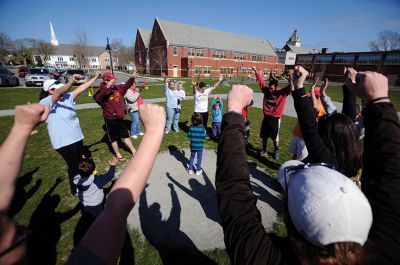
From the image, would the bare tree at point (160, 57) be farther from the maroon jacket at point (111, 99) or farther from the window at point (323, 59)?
the maroon jacket at point (111, 99)

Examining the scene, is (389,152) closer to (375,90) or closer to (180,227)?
(375,90)

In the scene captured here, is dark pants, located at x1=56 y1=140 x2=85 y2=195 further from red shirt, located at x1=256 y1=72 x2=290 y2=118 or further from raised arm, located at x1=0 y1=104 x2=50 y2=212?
red shirt, located at x1=256 y1=72 x2=290 y2=118

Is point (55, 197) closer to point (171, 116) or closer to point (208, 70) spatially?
point (171, 116)

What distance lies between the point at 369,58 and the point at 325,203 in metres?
56.1

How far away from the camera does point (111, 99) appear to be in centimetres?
556

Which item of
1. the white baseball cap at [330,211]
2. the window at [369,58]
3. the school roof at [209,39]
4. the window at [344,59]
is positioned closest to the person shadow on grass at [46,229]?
the white baseball cap at [330,211]

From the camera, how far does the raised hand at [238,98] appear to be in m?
1.41

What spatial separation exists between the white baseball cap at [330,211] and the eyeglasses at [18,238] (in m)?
1.15

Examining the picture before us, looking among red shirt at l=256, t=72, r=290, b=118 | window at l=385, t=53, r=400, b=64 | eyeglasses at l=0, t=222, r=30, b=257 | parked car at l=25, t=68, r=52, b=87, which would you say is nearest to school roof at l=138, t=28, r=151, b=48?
parked car at l=25, t=68, r=52, b=87

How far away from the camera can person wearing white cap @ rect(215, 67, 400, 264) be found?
906 mm

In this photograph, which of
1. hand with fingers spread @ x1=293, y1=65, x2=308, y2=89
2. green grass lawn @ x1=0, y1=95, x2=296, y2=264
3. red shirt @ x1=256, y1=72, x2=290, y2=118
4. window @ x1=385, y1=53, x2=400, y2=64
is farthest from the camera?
window @ x1=385, y1=53, x2=400, y2=64

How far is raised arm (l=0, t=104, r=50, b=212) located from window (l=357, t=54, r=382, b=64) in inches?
2193

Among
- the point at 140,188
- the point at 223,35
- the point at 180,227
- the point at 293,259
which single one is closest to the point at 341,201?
the point at 293,259

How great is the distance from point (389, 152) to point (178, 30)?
54.5 m
